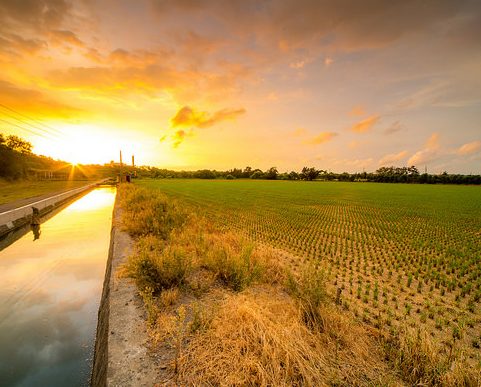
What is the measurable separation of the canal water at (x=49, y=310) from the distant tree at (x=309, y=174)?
129 m

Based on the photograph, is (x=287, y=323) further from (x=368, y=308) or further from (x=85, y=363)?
(x=85, y=363)

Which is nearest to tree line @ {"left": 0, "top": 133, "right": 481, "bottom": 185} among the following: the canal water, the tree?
the tree

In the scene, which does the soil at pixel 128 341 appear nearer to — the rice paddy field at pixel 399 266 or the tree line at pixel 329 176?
the rice paddy field at pixel 399 266

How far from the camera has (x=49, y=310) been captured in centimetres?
505

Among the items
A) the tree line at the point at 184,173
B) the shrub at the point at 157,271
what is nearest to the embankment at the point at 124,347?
the shrub at the point at 157,271

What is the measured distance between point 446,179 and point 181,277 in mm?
135217

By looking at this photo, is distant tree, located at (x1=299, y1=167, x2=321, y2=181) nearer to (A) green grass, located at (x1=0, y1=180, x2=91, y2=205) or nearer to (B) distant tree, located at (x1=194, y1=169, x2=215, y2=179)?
(B) distant tree, located at (x1=194, y1=169, x2=215, y2=179)

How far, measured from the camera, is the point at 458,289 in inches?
246

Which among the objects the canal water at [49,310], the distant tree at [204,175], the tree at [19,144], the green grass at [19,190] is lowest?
the canal water at [49,310]

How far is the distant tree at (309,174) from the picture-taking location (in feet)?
419

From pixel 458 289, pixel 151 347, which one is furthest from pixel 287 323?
pixel 458 289

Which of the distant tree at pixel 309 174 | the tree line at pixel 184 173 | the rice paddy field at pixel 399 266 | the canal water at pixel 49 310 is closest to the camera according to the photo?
the canal water at pixel 49 310

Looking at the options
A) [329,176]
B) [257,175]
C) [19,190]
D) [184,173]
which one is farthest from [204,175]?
[19,190]

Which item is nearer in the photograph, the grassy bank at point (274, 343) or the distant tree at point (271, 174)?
the grassy bank at point (274, 343)
